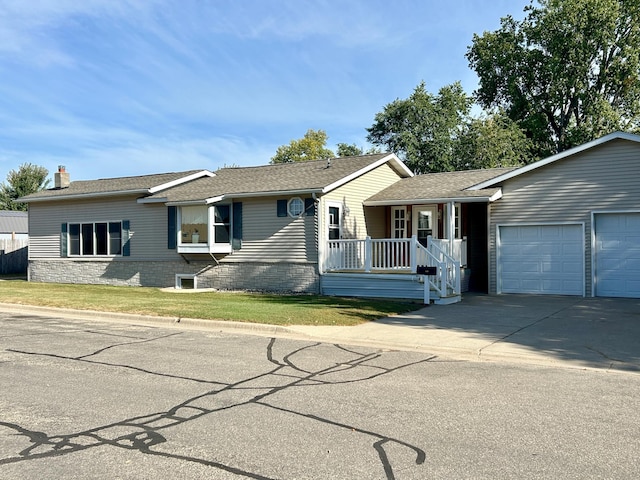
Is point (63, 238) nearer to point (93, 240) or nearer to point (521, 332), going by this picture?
point (93, 240)

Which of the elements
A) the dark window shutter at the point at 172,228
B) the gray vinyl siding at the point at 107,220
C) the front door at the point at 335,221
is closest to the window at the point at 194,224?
the dark window shutter at the point at 172,228

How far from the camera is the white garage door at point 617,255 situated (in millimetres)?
16688

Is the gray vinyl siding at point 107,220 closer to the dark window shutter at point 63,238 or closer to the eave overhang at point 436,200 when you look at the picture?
the dark window shutter at point 63,238

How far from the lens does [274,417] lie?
5.92 metres

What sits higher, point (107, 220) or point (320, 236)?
point (107, 220)

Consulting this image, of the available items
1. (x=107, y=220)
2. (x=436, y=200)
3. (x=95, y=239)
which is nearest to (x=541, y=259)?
(x=436, y=200)

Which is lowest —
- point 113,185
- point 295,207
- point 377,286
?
point 377,286

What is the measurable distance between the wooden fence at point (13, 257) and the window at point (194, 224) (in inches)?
574

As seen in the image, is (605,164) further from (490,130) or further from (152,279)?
(490,130)

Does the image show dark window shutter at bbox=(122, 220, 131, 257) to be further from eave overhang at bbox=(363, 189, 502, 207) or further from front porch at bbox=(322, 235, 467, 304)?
eave overhang at bbox=(363, 189, 502, 207)

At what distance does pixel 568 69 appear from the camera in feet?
124

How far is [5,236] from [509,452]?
4722 cm

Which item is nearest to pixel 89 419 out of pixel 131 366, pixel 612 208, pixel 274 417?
pixel 274 417

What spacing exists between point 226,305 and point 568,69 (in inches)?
1258
